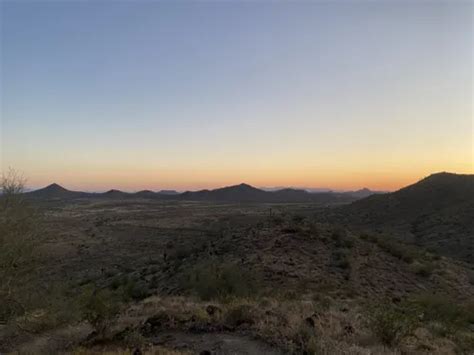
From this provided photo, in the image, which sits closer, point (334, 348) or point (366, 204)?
point (334, 348)

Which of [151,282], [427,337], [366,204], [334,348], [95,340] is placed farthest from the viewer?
[366,204]

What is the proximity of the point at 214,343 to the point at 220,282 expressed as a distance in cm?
921

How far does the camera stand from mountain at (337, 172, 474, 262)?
44.3m

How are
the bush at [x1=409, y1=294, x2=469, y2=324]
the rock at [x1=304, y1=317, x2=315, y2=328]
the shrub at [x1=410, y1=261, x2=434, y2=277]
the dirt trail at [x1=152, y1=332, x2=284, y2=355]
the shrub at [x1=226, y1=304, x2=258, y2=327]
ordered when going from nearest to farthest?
1. the dirt trail at [x1=152, y1=332, x2=284, y2=355]
2. the rock at [x1=304, y1=317, x2=315, y2=328]
3. the shrub at [x1=226, y1=304, x2=258, y2=327]
4. the bush at [x1=409, y1=294, x2=469, y2=324]
5. the shrub at [x1=410, y1=261, x2=434, y2=277]

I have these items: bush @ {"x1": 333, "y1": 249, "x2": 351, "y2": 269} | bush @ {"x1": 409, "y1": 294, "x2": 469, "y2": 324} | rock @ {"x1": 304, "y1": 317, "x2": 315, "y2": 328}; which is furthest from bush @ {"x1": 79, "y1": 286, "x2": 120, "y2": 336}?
bush @ {"x1": 333, "y1": 249, "x2": 351, "y2": 269}

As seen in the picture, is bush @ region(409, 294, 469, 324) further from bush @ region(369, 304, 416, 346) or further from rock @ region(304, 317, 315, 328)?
rock @ region(304, 317, 315, 328)

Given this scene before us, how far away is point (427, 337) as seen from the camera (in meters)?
12.9

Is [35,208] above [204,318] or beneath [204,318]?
above

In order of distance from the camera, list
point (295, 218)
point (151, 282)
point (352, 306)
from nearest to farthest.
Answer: point (352, 306)
point (151, 282)
point (295, 218)

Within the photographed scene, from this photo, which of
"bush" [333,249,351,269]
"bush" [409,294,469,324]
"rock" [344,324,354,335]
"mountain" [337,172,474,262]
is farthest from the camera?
"mountain" [337,172,474,262]

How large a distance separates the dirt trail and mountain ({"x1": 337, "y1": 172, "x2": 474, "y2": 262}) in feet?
101

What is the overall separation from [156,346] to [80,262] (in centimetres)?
3097

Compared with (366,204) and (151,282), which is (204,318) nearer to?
(151,282)

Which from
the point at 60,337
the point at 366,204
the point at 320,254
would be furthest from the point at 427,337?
the point at 366,204
